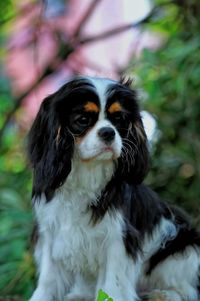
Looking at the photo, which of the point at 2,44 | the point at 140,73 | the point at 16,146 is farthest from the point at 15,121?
the point at 2,44

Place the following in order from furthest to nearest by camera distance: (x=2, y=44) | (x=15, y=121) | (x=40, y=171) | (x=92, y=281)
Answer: (x=2, y=44) → (x=15, y=121) → (x=92, y=281) → (x=40, y=171)

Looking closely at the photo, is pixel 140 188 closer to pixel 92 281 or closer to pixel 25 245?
pixel 92 281

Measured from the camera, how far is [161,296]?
4.78 m

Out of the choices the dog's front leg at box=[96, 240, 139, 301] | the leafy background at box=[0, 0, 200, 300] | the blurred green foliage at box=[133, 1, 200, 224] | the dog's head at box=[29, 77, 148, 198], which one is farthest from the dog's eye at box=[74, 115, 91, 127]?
the blurred green foliage at box=[133, 1, 200, 224]

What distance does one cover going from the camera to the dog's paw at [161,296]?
4.77m

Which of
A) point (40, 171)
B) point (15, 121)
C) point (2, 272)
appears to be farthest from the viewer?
point (15, 121)

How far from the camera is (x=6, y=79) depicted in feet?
29.4

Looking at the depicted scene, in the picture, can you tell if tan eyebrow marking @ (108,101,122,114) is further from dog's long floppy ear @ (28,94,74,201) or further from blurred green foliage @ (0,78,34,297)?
blurred green foliage @ (0,78,34,297)

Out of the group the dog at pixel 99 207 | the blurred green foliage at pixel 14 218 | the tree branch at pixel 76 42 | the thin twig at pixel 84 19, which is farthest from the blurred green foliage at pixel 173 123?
the dog at pixel 99 207

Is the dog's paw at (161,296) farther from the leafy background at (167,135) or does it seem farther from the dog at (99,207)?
the leafy background at (167,135)

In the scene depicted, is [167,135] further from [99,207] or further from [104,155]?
[104,155]

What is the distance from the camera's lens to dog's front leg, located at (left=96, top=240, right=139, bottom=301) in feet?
15.0

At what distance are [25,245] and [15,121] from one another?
1321 millimetres

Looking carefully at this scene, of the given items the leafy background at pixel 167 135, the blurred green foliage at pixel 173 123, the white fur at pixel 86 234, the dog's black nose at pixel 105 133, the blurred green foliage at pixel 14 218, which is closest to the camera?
the dog's black nose at pixel 105 133
